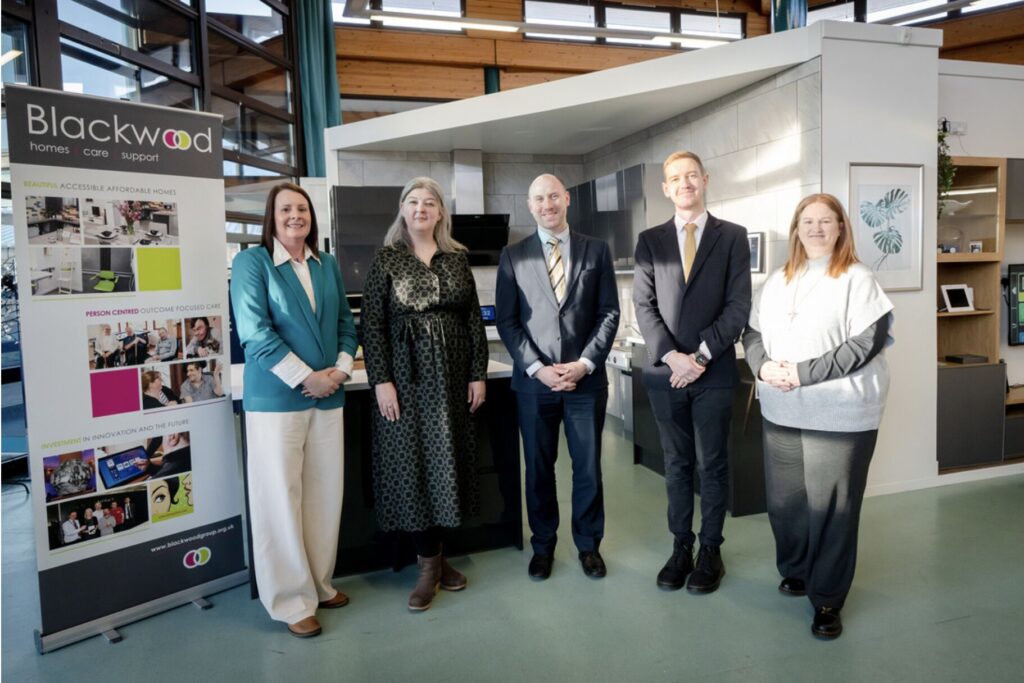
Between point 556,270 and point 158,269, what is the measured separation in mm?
1502

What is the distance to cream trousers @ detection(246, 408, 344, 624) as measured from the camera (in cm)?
245

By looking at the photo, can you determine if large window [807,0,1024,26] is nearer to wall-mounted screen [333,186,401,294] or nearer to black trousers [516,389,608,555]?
wall-mounted screen [333,186,401,294]

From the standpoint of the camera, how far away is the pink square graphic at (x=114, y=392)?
2.48m

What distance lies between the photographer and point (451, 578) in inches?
112

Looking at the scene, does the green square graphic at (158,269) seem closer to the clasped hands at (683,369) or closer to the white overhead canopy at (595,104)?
the clasped hands at (683,369)

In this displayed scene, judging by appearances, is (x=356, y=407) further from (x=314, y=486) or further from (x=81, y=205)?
(x=81, y=205)

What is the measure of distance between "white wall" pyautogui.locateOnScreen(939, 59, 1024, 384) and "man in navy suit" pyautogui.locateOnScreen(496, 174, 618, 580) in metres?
2.73

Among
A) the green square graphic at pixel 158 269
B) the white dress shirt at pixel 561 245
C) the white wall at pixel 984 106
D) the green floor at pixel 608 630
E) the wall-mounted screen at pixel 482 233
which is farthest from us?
the wall-mounted screen at pixel 482 233

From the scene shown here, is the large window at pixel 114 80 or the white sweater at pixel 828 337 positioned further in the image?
the large window at pixel 114 80

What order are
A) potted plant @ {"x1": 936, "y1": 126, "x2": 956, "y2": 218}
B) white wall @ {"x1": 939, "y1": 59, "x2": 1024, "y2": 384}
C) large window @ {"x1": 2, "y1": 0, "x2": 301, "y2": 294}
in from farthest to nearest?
white wall @ {"x1": 939, "y1": 59, "x2": 1024, "y2": 384}, potted plant @ {"x1": 936, "y1": 126, "x2": 956, "y2": 218}, large window @ {"x1": 2, "y1": 0, "x2": 301, "y2": 294}

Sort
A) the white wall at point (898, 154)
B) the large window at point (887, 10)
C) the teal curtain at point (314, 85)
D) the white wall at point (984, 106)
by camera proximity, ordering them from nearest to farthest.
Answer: the white wall at point (898, 154), the white wall at point (984, 106), the teal curtain at point (314, 85), the large window at point (887, 10)

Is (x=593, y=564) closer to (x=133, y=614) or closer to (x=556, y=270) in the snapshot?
(x=556, y=270)

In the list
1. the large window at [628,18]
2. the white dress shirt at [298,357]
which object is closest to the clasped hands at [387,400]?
the white dress shirt at [298,357]

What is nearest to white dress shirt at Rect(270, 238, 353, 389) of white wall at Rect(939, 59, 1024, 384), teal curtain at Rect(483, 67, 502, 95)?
white wall at Rect(939, 59, 1024, 384)
